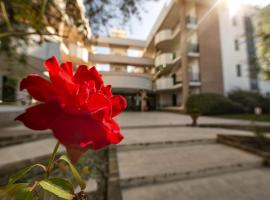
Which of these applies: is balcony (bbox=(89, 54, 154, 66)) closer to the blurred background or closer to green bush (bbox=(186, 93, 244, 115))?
the blurred background

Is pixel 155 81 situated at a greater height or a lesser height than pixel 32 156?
greater

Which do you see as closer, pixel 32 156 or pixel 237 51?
pixel 32 156

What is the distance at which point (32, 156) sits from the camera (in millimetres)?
2596

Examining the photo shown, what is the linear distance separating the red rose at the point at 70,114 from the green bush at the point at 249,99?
1569 cm

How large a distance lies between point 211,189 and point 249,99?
14468 millimetres

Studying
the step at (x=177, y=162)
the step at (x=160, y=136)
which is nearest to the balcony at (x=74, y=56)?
the step at (x=177, y=162)

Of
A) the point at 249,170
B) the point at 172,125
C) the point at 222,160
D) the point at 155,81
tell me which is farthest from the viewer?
the point at 172,125

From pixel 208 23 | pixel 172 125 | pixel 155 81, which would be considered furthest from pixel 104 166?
pixel 208 23

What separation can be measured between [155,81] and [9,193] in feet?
1.76

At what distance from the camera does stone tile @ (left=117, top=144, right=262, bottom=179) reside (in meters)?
2.60

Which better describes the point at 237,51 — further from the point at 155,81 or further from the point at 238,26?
the point at 155,81

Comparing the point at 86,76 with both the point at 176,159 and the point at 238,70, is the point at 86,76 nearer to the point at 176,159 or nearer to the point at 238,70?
the point at 176,159

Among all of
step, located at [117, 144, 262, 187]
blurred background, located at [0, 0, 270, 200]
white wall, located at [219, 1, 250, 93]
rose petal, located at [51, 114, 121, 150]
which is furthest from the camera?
white wall, located at [219, 1, 250, 93]

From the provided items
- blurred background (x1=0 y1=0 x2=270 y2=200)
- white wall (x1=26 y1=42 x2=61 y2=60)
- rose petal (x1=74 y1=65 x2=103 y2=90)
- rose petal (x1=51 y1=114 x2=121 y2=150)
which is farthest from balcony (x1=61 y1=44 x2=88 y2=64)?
white wall (x1=26 y1=42 x2=61 y2=60)
